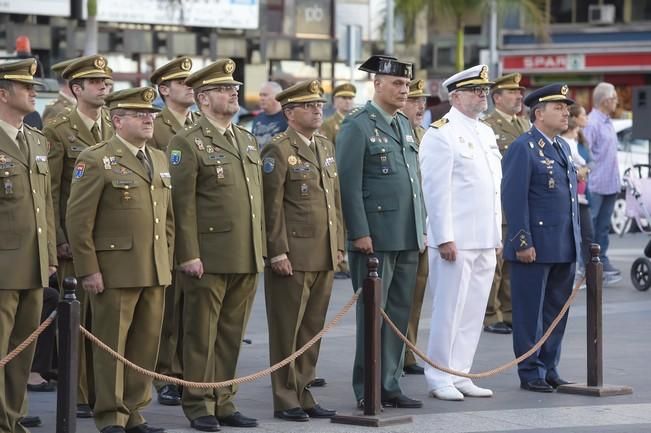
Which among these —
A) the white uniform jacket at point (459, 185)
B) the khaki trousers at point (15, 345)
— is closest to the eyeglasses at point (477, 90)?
the white uniform jacket at point (459, 185)

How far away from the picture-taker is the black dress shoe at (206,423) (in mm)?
9258

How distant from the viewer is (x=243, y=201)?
376 inches

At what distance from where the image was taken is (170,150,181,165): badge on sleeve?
952 cm

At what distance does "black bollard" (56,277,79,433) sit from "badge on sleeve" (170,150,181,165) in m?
1.70

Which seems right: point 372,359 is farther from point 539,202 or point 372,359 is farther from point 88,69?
point 88,69

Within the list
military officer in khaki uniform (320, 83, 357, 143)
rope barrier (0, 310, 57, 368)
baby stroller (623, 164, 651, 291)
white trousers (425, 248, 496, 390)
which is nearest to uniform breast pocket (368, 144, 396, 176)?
white trousers (425, 248, 496, 390)

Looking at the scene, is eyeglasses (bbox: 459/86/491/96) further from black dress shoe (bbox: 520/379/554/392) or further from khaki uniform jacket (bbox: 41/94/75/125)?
khaki uniform jacket (bbox: 41/94/75/125)

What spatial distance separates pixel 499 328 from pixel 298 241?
468 centimetres

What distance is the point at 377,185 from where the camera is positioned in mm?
10250

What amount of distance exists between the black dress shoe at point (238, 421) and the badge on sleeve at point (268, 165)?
5.02 feet

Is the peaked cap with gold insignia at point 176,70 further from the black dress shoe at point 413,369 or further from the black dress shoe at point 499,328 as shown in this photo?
the black dress shoe at point 499,328

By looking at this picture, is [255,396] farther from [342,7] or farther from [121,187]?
[342,7]

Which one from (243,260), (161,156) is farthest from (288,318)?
(161,156)

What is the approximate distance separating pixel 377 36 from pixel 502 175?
36.8m
